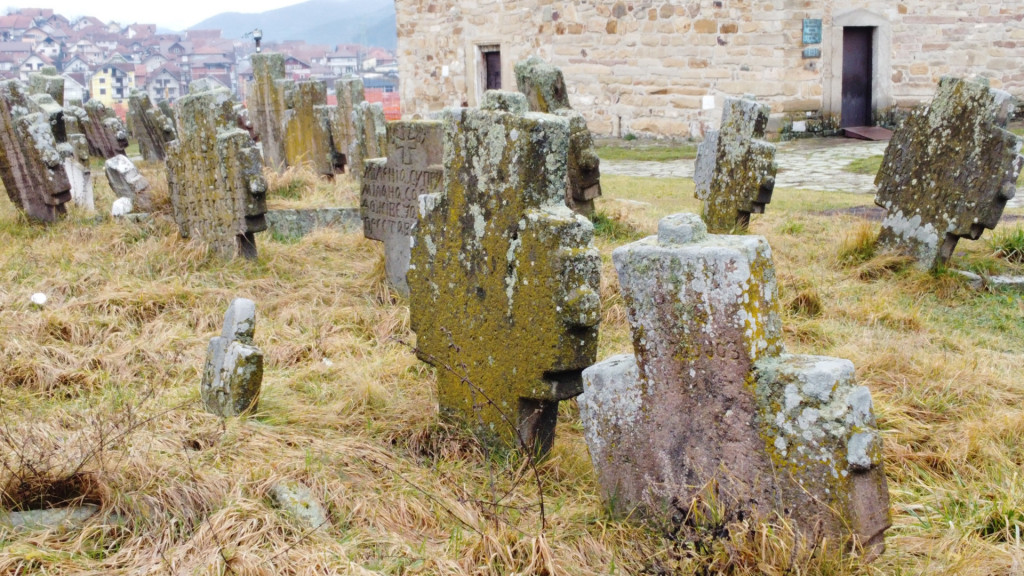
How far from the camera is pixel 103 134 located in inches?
621

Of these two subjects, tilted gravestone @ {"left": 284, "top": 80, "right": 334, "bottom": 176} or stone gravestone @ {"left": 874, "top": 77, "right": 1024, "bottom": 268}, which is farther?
tilted gravestone @ {"left": 284, "top": 80, "right": 334, "bottom": 176}

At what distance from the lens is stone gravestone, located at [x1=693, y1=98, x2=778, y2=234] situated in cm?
771

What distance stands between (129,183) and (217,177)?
81.0 inches

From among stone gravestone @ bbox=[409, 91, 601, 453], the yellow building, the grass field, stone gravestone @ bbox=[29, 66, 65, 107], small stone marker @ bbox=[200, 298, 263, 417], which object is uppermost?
the yellow building

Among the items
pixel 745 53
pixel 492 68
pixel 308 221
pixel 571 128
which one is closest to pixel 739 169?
pixel 571 128

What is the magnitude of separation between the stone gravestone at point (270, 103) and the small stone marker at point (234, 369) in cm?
859

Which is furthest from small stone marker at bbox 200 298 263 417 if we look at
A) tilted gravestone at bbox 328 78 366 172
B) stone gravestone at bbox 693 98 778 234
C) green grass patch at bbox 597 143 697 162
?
green grass patch at bbox 597 143 697 162

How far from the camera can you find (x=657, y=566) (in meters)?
2.90

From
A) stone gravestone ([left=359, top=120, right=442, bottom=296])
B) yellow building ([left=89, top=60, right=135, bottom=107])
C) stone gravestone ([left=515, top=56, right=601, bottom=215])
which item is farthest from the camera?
yellow building ([left=89, top=60, right=135, bottom=107])

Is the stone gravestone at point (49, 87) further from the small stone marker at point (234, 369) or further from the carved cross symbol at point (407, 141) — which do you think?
the small stone marker at point (234, 369)

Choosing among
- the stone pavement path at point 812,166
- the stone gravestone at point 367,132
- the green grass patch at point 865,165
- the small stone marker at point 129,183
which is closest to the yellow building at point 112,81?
the stone pavement path at point 812,166

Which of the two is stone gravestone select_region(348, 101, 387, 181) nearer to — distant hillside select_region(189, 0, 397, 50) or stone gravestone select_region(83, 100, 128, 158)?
stone gravestone select_region(83, 100, 128, 158)

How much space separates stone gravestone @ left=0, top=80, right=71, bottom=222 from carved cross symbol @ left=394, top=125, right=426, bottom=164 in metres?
3.73

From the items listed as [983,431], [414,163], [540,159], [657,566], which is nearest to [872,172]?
[414,163]
